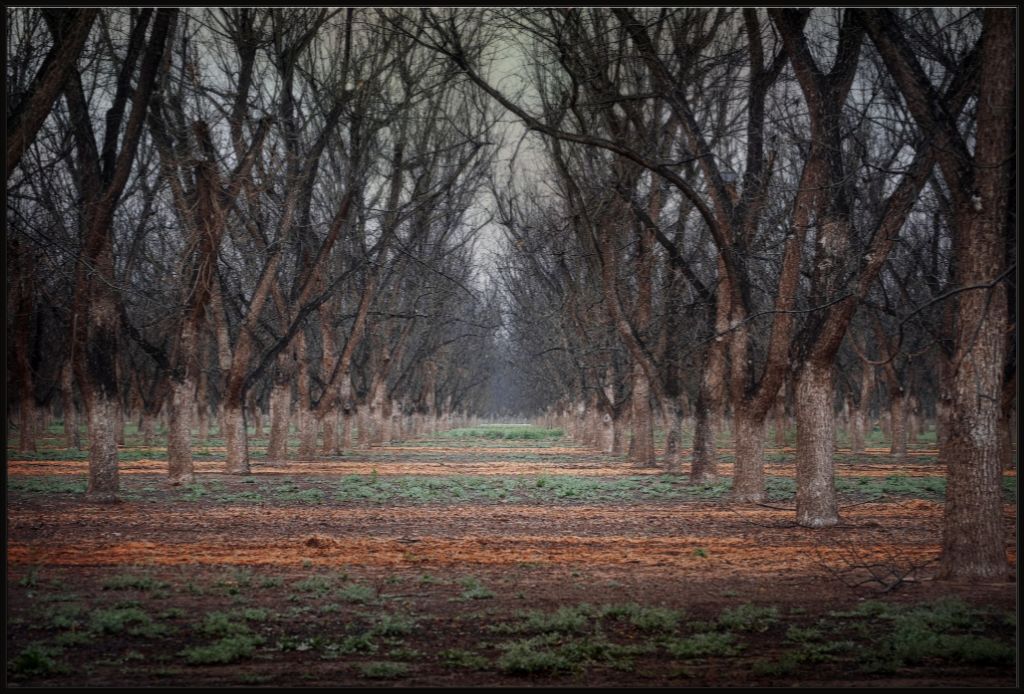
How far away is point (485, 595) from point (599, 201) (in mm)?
14833

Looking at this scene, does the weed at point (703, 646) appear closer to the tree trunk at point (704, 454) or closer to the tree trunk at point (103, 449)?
the tree trunk at point (103, 449)

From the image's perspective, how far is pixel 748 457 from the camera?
18328mm

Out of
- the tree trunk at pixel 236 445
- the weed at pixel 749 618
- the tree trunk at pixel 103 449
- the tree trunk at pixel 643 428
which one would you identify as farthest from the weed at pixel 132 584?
the tree trunk at pixel 643 428

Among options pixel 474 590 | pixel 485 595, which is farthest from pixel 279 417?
pixel 485 595

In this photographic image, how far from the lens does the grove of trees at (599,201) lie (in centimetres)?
1089

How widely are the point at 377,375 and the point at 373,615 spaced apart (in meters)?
32.3

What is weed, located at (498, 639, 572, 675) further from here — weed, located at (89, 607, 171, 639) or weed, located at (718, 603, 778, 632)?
weed, located at (89, 607, 171, 639)

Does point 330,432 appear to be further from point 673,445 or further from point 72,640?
point 72,640

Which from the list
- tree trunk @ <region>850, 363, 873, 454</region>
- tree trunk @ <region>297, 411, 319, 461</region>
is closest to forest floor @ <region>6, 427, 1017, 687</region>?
tree trunk @ <region>297, 411, 319, 461</region>

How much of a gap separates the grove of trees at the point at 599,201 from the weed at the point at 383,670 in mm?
4915

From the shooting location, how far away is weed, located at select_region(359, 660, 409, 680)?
683 centimetres

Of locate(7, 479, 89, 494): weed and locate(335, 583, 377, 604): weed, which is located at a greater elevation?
locate(7, 479, 89, 494): weed

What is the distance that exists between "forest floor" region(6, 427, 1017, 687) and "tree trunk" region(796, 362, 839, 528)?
35cm

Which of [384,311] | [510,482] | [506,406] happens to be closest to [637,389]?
[510,482]
